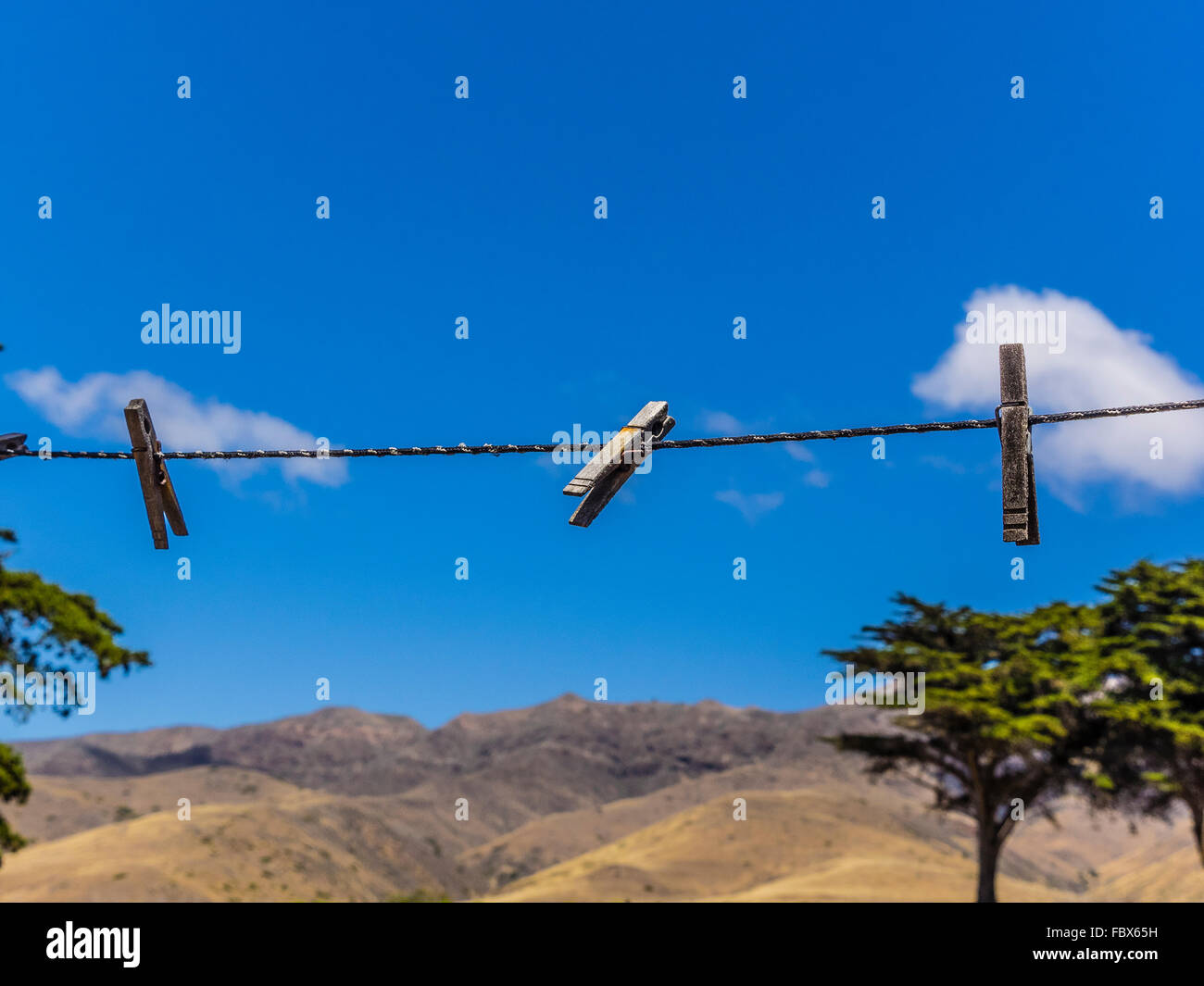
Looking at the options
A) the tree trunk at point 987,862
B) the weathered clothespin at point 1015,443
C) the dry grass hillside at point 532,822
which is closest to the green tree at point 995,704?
the tree trunk at point 987,862

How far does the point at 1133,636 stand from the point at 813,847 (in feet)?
83.2

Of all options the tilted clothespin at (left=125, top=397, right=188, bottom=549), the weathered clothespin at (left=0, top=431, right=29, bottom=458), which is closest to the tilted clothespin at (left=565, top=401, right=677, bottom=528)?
the tilted clothespin at (left=125, top=397, right=188, bottom=549)

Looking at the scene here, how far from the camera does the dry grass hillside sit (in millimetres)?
42375

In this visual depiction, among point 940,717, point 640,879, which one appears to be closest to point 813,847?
point 640,879

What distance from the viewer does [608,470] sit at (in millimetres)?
7164

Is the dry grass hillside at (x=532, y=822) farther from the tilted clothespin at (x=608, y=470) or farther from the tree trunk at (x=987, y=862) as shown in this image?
the tilted clothespin at (x=608, y=470)

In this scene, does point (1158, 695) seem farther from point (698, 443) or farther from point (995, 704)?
point (698, 443)

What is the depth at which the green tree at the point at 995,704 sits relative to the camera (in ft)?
102

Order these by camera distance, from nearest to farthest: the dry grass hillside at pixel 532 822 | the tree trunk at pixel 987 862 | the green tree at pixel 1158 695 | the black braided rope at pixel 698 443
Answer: the black braided rope at pixel 698 443
the green tree at pixel 1158 695
the tree trunk at pixel 987 862
the dry grass hillside at pixel 532 822

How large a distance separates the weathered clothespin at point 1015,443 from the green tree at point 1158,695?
85.4ft

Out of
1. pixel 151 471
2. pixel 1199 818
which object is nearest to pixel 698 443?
pixel 151 471
